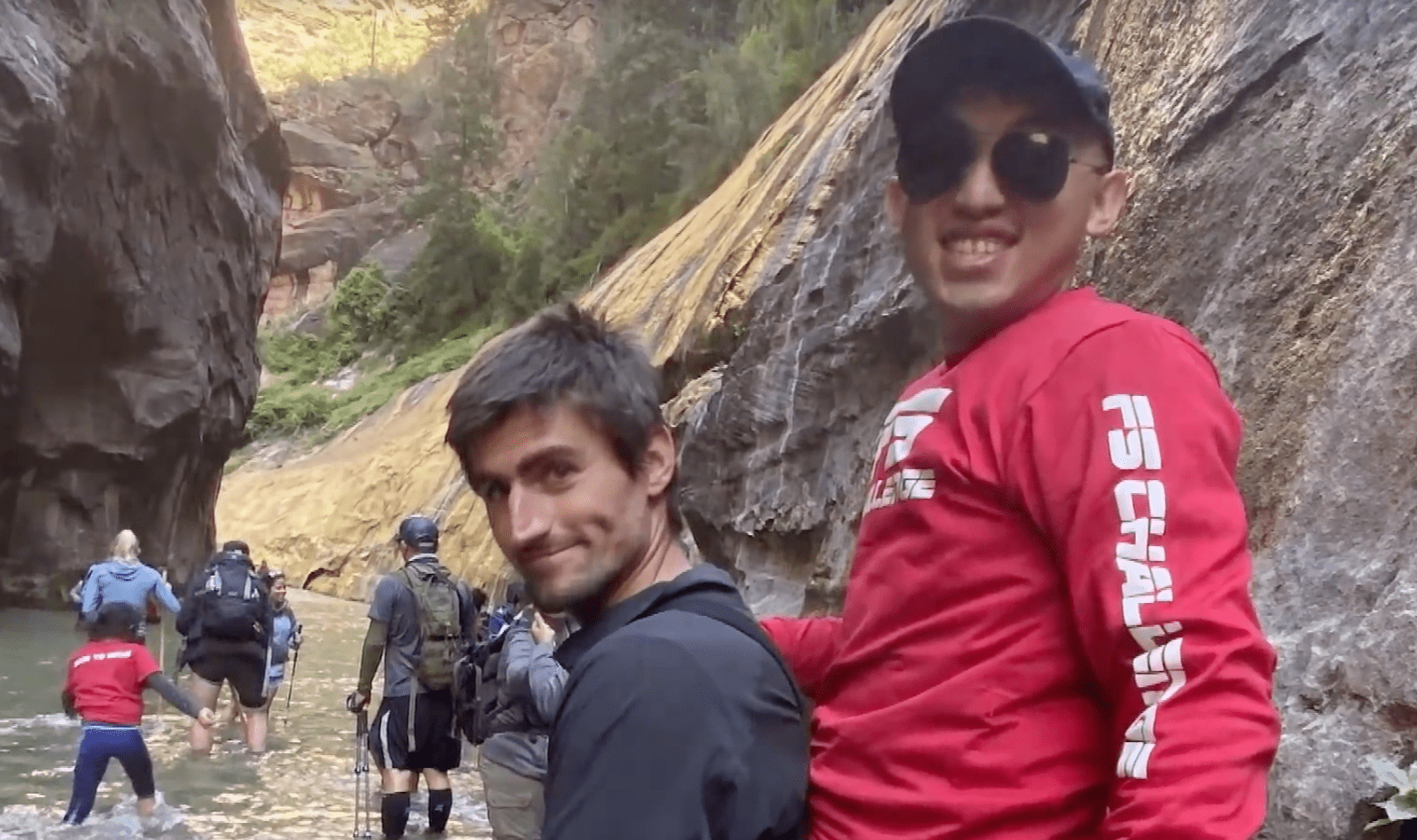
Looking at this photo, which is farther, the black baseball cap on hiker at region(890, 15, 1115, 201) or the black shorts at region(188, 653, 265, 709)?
the black shorts at region(188, 653, 265, 709)

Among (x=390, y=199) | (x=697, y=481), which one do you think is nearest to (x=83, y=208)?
(x=697, y=481)

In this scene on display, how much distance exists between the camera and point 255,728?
30.5 feet

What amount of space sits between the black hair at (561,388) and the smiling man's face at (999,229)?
40 centimetres

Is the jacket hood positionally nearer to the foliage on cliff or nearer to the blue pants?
the blue pants

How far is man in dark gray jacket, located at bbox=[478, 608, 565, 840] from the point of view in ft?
15.2

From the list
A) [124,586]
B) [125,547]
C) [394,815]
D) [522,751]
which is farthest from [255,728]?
[522,751]

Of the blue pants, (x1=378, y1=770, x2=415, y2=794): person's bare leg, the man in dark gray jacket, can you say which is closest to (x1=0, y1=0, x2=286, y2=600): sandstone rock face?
the blue pants

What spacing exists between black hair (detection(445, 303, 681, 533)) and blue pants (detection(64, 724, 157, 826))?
6046mm

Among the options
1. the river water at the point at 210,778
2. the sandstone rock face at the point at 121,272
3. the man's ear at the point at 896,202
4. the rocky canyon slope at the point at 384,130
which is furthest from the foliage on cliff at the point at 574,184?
the man's ear at the point at 896,202

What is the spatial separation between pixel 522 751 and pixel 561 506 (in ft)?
11.2

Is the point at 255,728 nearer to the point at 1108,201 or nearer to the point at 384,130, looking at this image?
the point at 1108,201

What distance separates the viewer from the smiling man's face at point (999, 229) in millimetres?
1584

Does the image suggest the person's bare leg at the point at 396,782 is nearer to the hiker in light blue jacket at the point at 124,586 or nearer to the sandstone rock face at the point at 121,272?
the hiker in light blue jacket at the point at 124,586

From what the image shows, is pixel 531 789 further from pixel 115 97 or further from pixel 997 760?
pixel 115 97
